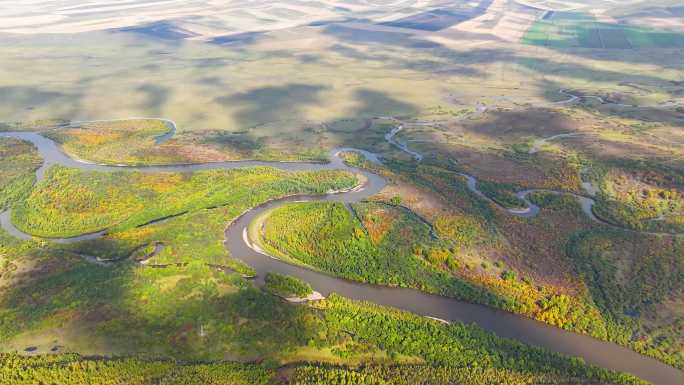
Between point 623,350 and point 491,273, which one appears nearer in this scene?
point 623,350

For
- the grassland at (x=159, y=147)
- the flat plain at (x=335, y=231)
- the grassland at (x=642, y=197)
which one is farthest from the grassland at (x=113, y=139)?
the grassland at (x=642, y=197)

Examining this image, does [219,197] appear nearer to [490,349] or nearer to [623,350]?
[490,349]

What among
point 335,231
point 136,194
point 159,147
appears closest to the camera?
point 335,231

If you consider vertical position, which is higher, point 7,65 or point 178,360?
point 7,65

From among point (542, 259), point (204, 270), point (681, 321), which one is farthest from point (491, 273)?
point (204, 270)

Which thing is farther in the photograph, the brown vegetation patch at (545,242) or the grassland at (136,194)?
the grassland at (136,194)

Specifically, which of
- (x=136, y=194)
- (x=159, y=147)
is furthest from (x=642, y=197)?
(x=159, y=147)

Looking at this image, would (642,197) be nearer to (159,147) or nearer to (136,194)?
(136,194)

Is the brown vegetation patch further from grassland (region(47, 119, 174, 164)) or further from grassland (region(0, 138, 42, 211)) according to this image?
grassland (region(0, 138, 42, 211))

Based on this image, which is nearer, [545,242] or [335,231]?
[545,242]

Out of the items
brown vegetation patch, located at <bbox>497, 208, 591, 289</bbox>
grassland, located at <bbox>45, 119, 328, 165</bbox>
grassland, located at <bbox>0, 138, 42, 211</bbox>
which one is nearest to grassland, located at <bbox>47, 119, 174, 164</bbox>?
grassland, located at <bbox>45, 119, 328, 165</bbox>

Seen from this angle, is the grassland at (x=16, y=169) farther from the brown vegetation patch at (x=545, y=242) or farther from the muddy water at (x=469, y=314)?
the brown vegetation patch at (x=545, y=242)
